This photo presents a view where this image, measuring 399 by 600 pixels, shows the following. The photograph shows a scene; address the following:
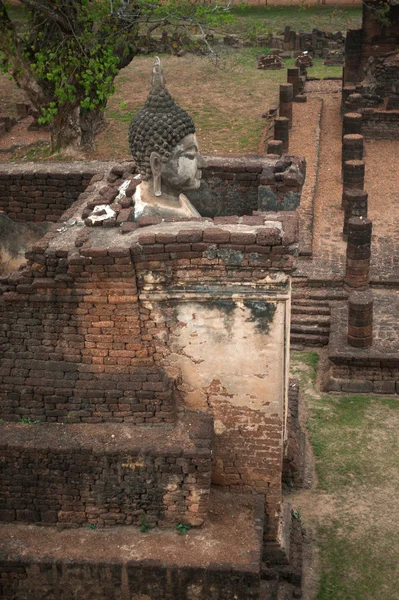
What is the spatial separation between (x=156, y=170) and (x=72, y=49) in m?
11.9

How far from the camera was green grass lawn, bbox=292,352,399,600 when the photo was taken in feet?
31.4

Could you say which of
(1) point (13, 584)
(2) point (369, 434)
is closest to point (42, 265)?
(1) point (13, 584)

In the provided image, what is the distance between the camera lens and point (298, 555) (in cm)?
955

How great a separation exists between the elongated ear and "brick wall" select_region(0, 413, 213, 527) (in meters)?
2.04

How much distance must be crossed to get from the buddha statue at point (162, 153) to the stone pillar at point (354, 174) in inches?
406

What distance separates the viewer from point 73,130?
70.5 ft

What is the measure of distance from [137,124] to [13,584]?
411 centimetres

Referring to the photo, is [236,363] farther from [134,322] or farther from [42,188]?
[42,188]

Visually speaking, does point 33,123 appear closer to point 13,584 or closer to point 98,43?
point 98,43

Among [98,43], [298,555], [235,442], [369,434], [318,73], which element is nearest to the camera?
[235,442]

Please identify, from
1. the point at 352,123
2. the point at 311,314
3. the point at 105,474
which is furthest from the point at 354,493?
the point at 352,123

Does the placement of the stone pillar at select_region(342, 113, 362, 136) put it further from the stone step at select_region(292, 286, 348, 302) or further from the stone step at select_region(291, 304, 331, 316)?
the stone step at select_region(291, 304, 331, 316)

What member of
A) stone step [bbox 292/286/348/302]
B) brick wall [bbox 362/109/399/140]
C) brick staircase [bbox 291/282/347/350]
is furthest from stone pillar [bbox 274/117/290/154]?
stone step [bbox 292/286/348/302]

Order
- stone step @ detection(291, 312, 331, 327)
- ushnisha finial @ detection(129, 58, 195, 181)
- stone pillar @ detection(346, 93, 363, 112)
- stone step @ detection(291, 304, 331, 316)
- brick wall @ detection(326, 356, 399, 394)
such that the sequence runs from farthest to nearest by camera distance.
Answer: stone pillar @ detection(346, 93, 363, 112) < stone step @ detection(291, 304, 331, 316) < stone step @ detection(291, 312, 331, 327) < brick wall @ detection(326, 356, 399, 394) < ushnisha finial @ detection(129, 58, 195, 181)
